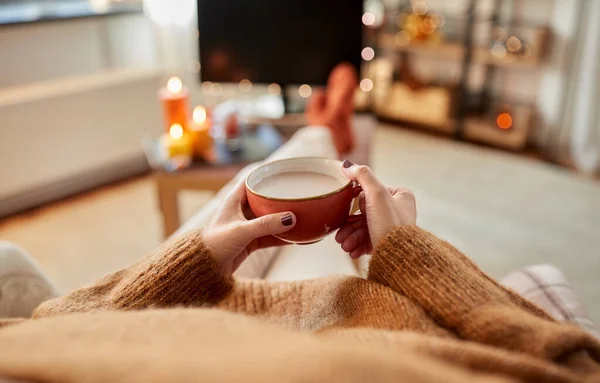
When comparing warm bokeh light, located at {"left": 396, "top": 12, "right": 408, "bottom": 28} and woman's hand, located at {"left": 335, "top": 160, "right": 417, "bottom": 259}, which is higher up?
warm bokeh light, located at {"left": 396, "top": 12, "right": 408, "bottom": 28}

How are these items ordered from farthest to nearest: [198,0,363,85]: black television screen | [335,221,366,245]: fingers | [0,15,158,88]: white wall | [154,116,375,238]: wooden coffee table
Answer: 1. [0,15,158,88]: white wall
2. [198,0,363,85]: black television screen
3. [154,116,375,238]: wooden coffee table
4. [335,221,366,245]: fingers

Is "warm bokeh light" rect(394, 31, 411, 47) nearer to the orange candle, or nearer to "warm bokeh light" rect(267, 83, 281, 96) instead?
"warm bokeh light" rect(267, 83, 281, 96)

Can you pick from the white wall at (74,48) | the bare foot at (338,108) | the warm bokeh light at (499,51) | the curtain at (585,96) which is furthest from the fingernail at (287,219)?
the warm bokeh light at (499,51)

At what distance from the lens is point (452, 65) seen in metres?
3.48

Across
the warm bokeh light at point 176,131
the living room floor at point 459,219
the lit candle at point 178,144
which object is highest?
the warm bokeh light at point 176,131

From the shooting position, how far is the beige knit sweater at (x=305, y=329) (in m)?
0.39

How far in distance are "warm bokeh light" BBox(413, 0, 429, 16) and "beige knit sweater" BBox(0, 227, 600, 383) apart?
115 inches

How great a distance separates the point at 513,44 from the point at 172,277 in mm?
2862

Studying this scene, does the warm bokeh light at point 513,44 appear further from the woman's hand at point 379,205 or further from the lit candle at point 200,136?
the woman's hand at point 379,205

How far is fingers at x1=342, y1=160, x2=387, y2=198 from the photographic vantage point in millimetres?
716

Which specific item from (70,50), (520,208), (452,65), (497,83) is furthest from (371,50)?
(70,50)

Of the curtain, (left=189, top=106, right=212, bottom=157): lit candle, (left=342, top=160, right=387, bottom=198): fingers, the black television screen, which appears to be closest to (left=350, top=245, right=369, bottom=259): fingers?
(left=342, top=160, right=387, bottom=198): fingers

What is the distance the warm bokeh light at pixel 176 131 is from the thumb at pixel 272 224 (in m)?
1.30

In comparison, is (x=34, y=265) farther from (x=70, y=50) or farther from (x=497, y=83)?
(x=497, y=83)
